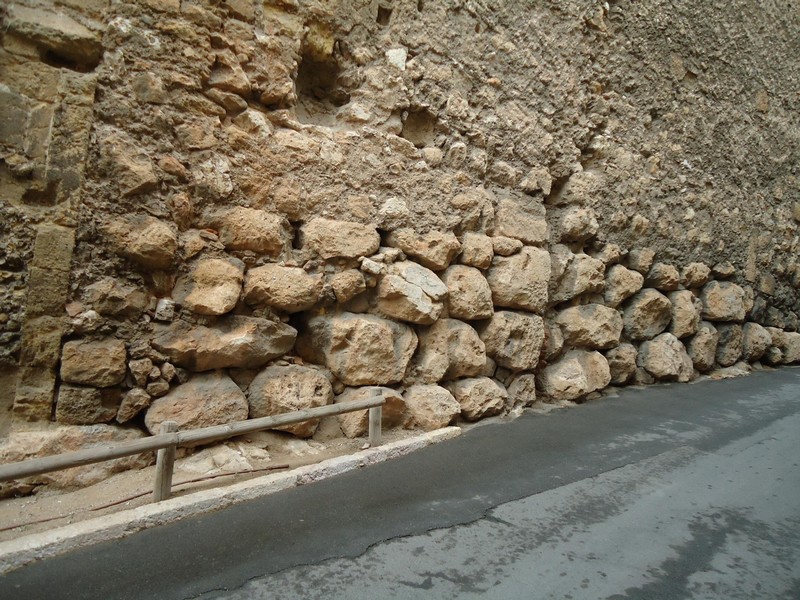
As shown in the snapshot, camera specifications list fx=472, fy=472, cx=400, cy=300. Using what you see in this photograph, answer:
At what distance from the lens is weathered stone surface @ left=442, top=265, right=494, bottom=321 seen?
4.52m

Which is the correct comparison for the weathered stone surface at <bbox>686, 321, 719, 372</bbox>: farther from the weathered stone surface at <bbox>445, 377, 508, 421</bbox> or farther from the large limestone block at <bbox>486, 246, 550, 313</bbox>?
the weathered stone surface at <bbox>445, 377, 508, 421</bbox>

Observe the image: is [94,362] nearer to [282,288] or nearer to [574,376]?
[282,288]

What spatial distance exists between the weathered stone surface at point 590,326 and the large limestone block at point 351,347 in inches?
100

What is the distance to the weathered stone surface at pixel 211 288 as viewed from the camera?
3252 mm

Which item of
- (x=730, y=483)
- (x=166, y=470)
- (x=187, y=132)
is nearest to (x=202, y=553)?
(x=166, y=470)

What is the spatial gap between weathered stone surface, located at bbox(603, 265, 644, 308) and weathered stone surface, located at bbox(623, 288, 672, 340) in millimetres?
219

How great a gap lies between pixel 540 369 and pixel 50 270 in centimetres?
457

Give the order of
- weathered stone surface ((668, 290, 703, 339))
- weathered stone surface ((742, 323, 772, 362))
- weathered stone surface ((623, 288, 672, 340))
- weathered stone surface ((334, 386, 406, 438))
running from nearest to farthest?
weathered stone surface ((334, 386, 406, 438))
weathered stone surface ((623, 288, 672, 340))
weathered stone surface ((668, 290, 703, 339))
weathered stone surface ((742, 323, 772, 362))

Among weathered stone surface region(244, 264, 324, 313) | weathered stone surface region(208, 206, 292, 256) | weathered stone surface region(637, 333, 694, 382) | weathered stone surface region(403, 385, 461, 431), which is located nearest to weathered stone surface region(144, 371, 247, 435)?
weathered stone surface region(244, 264, 324, 313)

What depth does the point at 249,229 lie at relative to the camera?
349 cm

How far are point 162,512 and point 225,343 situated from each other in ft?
3.74

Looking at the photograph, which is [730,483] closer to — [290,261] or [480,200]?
[480,200]

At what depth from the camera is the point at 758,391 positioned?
21.1ft

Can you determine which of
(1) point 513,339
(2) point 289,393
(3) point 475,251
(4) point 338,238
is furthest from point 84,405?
(1) point 513,339
